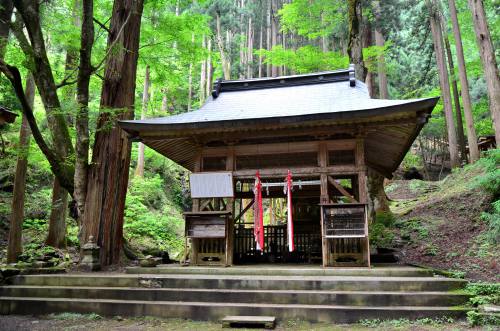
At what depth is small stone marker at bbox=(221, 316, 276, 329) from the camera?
530 cm

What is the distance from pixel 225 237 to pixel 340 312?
3.21m

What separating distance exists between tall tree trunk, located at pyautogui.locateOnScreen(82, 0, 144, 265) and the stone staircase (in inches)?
66.3

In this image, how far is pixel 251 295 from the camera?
6055 millimetres

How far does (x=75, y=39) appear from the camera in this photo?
405 inches

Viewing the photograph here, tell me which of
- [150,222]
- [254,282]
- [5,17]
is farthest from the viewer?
[150,222]

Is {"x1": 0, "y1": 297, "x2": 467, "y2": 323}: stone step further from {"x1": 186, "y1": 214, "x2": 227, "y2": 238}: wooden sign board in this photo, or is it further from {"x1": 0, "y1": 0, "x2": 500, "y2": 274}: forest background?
{"x1": 0, "y1": 0, "x2": 500, "y2": 274}: forest background

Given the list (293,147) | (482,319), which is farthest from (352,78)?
(482,319)

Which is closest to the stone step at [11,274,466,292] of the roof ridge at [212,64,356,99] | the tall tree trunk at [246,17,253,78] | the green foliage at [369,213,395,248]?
the green foliage at [369,213,395,248]

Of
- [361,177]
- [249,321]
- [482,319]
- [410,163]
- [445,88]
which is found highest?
[445,88]

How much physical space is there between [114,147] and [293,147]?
461cm

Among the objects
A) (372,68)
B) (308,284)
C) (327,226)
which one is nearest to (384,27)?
(372,68)

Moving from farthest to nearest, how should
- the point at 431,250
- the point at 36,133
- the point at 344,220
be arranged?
the point at 431,250
the point at 36,133
the point at 344,220

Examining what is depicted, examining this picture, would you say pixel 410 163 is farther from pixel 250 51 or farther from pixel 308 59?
pixel 308 59

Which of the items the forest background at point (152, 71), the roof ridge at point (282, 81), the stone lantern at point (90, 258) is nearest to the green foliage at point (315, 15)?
the forest background at point (152, 71)
